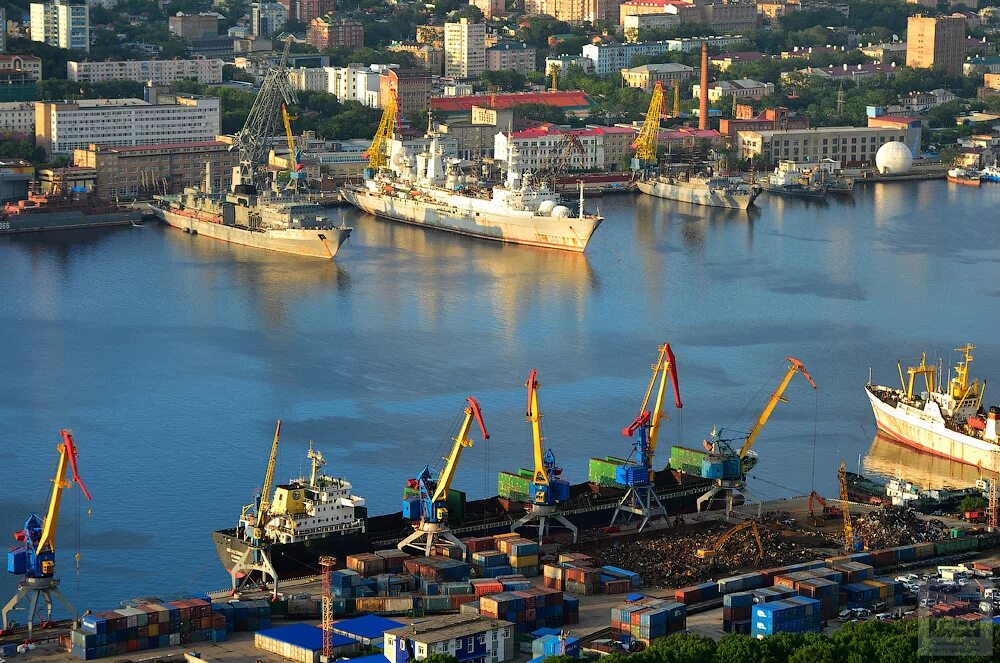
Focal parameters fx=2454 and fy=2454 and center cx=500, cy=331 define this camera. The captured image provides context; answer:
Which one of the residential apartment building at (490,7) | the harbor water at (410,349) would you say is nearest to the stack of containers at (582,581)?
the harbor water at (410,349)

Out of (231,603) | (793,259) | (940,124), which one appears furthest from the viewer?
(940,124)

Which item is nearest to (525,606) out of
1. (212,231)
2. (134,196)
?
(212,231)

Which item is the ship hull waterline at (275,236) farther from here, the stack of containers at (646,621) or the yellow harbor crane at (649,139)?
the stack of containers at (646,621)

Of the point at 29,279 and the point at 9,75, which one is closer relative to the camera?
the point at 29,279

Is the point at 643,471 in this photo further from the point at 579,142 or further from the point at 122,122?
the point at 122,122

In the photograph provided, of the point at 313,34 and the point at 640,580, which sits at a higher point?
the point at 313,34

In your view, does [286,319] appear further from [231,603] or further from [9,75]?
[9,75]

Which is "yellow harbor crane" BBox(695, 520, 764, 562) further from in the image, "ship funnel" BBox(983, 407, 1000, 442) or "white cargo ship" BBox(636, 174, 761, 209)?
"white cargo ship" BBox(636, 174, 761, 209)
